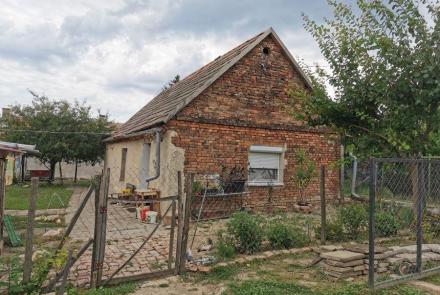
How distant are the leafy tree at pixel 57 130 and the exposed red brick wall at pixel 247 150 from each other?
1254cm

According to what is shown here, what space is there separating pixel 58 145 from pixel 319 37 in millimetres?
17008

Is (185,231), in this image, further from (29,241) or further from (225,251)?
(29,241)

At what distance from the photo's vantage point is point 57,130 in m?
21.1

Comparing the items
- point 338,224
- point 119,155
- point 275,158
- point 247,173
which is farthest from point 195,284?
point 119,155

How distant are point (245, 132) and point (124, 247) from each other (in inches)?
219

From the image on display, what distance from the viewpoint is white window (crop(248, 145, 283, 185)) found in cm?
1154

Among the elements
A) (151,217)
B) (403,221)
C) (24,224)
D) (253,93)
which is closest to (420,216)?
(403,221)

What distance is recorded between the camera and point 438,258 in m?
6.07

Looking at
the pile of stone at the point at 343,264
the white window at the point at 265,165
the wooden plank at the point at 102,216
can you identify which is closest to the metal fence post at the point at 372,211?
the pile of stone at the point at 343,264

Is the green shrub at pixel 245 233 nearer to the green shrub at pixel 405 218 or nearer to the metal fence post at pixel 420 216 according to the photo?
the metal fence post at pixel 420 216

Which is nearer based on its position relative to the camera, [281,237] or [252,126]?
[281,237]

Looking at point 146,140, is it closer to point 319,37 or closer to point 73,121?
point 319,37

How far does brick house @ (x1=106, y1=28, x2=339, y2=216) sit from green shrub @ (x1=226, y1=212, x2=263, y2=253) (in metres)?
3.78

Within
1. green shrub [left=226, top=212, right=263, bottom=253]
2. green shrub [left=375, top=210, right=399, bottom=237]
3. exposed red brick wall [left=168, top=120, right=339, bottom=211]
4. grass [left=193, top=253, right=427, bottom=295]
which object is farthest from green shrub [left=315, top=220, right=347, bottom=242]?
exposed red brick wall [left=168, top=120, right=339, bottom=211]
